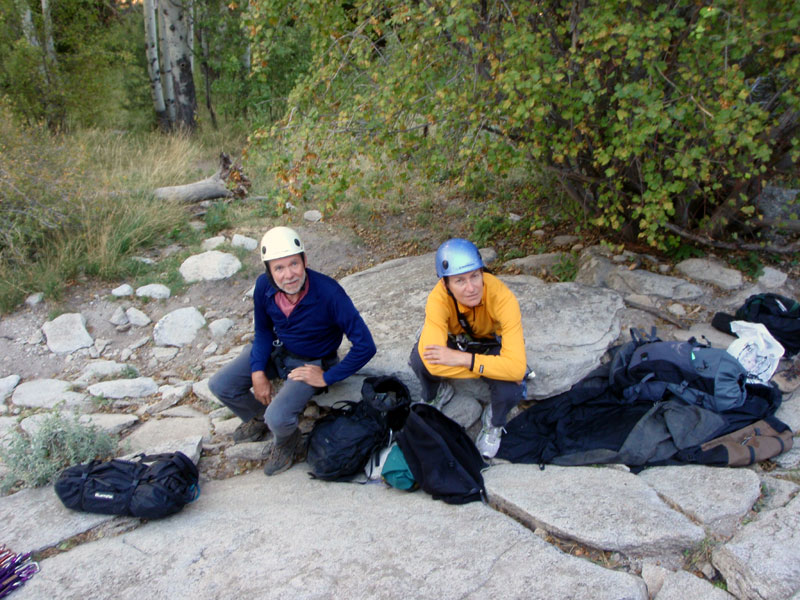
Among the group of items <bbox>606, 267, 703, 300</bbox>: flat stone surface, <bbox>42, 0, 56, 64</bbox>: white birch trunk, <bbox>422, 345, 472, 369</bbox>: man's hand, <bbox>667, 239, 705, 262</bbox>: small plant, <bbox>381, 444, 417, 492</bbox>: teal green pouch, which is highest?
<bbox>42, 0, 56, 64</bbox>: white birch trunk

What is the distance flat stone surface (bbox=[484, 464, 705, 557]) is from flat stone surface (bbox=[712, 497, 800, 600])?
199 mm

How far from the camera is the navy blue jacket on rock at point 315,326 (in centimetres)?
397

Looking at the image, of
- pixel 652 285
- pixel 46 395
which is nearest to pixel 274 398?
pixel 46 395

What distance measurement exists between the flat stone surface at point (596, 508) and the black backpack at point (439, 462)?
0.40ft

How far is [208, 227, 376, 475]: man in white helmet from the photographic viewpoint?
3871 millimetres

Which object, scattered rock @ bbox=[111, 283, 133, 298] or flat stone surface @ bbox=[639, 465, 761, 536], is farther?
scattered rock @ bbox=[111, 283, 133, 298]

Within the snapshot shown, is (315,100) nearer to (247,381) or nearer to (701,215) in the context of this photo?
(247,381)

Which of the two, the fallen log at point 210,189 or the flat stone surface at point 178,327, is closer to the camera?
the flat stone surface at point 178,327

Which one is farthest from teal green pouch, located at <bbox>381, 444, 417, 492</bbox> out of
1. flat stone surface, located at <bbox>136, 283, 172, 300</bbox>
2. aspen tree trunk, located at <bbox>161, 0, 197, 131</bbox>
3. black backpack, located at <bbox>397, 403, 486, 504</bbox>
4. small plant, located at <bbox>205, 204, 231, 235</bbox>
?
aspen tree trunk, located at <bbox>161, 0, 197, 131</bbox>

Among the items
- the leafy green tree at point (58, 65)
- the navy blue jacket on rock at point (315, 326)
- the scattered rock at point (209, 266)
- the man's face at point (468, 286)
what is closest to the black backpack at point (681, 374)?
the man's face at point (468, 286)

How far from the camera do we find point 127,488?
3.42m

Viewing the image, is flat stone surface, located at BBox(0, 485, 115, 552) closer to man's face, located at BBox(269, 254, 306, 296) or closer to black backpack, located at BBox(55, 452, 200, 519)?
black backpack, located at BBox(55, 452, 200, 519)

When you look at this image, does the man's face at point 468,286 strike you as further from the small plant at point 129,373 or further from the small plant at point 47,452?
the small plant at point 129,373

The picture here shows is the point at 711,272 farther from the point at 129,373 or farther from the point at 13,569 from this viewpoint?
the point at 13,569
